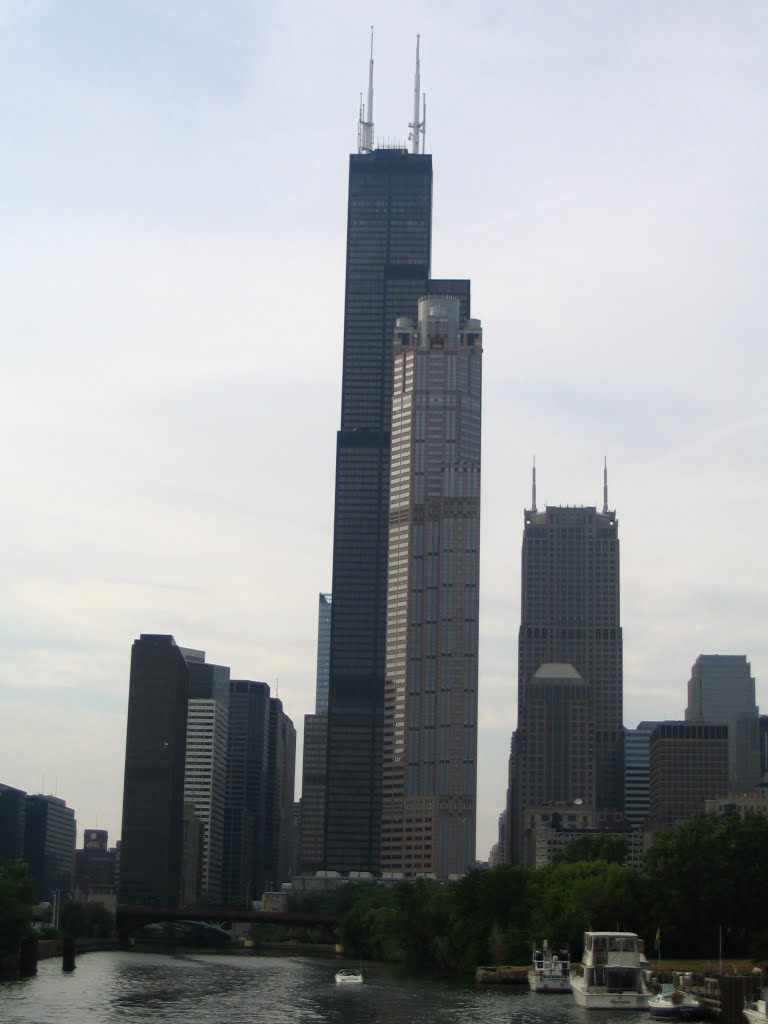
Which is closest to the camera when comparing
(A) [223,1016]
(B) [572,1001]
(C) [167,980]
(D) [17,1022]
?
(D) [17,1022]

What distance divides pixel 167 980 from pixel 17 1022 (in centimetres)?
6624

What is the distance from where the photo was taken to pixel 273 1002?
134750 mm

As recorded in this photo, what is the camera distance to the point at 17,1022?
108188mm

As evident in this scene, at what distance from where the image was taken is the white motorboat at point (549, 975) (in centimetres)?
13675

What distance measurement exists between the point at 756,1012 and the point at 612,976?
1010 inches

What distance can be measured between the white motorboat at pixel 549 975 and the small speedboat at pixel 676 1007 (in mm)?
29129

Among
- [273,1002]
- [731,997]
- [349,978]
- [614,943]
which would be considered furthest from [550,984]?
[731,997]

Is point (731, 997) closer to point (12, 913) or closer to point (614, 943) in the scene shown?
point (614, 943)

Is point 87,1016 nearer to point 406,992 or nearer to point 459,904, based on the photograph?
point 406,992

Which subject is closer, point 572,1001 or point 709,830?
point 572,1001

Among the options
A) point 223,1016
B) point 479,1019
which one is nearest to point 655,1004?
point 479,1019

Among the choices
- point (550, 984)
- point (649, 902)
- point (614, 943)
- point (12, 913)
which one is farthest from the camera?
point (12, 913)

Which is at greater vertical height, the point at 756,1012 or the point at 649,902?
the point at 649,902

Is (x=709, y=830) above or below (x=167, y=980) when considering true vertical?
above
